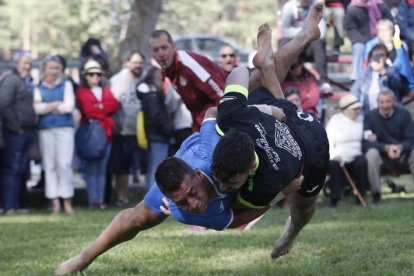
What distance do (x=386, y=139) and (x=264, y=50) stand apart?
15.0 feet

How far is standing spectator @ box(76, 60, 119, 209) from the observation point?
11.3 metres

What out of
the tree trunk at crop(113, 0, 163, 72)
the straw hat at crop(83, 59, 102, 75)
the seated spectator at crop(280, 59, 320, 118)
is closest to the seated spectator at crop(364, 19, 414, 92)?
the seated spectator at crop(280, 59, 320, 118)

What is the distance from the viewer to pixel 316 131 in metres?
6.07

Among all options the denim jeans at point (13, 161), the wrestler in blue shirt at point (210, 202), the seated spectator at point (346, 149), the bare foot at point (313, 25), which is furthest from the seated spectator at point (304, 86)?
the wrestler in blue shirt at point (210, 202)

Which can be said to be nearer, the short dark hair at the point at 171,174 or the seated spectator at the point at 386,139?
the short dark hair at the point at 171,174

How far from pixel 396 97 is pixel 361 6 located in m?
1.78

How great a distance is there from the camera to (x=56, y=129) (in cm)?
1109

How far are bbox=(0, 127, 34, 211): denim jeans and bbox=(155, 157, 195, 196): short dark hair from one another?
6.17 m

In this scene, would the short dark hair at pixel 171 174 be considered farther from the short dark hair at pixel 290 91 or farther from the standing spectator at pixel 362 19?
the standing spectator at pixel 362 19

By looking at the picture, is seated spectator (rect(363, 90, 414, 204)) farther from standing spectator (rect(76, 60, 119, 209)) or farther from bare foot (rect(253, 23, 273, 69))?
bare foot (rect(253, 23, 273, 69))

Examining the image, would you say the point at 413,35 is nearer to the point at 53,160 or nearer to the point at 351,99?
the point at 351,99

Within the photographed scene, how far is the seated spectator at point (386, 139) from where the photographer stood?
10891 mm

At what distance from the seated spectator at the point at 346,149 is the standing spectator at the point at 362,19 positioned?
6.24 ft

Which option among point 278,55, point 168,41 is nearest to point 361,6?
point 168,41
